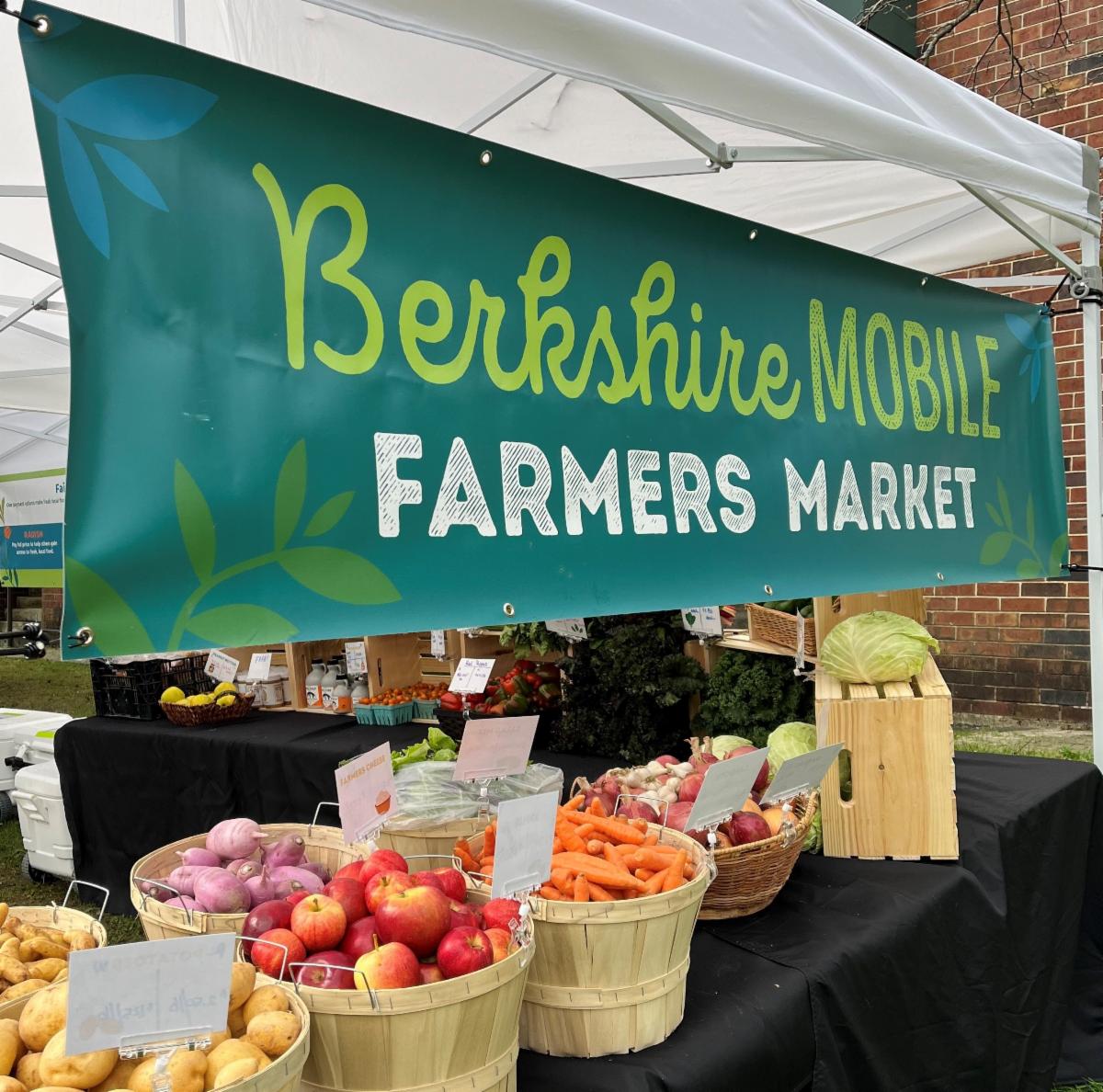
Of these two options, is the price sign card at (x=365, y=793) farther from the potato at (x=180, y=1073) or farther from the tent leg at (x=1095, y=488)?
the tent leg at (x=1095, y=488)

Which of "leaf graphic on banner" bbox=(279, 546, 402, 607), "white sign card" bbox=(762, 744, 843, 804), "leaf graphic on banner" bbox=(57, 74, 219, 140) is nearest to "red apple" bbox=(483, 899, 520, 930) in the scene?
"leaf graphic on banner" bbox=(279, 546, 402, 607)

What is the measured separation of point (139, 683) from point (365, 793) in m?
3.60

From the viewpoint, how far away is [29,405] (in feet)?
17.3

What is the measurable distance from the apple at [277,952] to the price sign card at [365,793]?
12.1 inches

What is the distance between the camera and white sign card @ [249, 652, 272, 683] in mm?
5047

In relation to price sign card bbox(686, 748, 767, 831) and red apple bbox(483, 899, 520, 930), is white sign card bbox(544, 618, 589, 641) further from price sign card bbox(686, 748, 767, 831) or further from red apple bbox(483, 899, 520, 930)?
red apple bbox(483, 899, 520, 930)

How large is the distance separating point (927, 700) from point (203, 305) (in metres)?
1.83

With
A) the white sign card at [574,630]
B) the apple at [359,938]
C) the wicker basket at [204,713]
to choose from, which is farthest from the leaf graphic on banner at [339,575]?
the wicker basket at [204,713]

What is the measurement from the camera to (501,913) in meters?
1.39

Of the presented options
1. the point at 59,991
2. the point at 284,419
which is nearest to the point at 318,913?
the point at 59,991

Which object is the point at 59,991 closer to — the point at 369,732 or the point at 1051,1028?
the point at 1051,1028

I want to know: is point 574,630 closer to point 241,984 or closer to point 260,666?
point 260,666

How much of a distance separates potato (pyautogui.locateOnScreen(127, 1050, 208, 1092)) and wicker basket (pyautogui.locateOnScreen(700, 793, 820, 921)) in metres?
1.01

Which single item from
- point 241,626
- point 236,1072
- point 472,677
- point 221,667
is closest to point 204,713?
point 221,667
